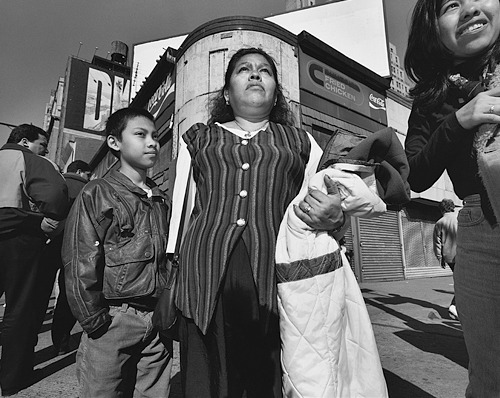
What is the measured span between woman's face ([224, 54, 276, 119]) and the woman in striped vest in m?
0.21

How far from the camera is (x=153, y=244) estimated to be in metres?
1.94

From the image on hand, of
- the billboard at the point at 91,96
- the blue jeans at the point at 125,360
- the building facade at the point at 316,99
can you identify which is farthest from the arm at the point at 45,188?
the billboard at the point at 91,96

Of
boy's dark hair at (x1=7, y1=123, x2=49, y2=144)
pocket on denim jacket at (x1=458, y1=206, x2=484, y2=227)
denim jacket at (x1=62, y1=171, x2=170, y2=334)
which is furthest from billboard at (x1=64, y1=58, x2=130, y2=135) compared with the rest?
pocket on denim jacket at (x1=458, y1=206, x2=484, y2=227)

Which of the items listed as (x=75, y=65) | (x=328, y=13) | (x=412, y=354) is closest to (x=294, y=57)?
(x=328, y=13)

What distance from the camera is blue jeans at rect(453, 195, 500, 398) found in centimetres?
114

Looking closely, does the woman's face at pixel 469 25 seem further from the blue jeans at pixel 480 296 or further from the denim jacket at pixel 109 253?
the denim jacket at pixel 109 253

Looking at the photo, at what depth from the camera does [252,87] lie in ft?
5.71

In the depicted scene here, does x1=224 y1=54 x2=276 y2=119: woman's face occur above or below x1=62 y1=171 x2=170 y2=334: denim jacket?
above

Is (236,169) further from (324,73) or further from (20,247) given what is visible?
(324,73)

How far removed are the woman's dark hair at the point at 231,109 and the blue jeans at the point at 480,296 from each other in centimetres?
104

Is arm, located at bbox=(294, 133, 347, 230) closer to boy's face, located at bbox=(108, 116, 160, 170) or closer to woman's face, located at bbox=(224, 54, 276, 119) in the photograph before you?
woman's face, located at bbox=(224, 54, 276, 119)

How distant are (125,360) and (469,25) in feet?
7.17

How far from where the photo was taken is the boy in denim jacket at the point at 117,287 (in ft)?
5.73

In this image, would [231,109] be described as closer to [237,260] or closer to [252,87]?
[252,87]
